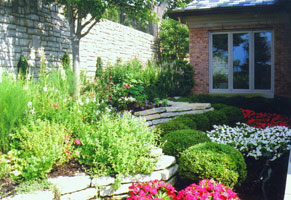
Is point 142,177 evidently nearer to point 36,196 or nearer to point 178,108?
point 36,196

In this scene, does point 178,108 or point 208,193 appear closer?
point 208,193

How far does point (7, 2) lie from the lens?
7.87m

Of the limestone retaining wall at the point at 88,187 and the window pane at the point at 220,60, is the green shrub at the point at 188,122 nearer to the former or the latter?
the limestone retaining wall at the point at 88,187

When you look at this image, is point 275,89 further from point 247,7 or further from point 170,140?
point 170,140

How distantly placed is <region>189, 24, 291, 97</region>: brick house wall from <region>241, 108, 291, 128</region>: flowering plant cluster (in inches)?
54.2

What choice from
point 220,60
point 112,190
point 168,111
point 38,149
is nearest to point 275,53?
point 220,60

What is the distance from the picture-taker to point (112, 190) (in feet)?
11.6

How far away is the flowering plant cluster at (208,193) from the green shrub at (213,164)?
39cm

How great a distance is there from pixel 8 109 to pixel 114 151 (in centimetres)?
133

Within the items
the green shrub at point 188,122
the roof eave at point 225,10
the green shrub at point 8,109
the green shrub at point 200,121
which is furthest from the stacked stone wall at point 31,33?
the green shrub at point 200,121

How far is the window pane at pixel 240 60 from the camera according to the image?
9.48m

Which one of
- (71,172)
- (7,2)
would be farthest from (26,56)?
(71,172)

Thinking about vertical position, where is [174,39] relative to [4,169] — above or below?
above

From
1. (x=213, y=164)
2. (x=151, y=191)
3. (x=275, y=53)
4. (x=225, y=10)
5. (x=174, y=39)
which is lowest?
(x=151, y=191)
